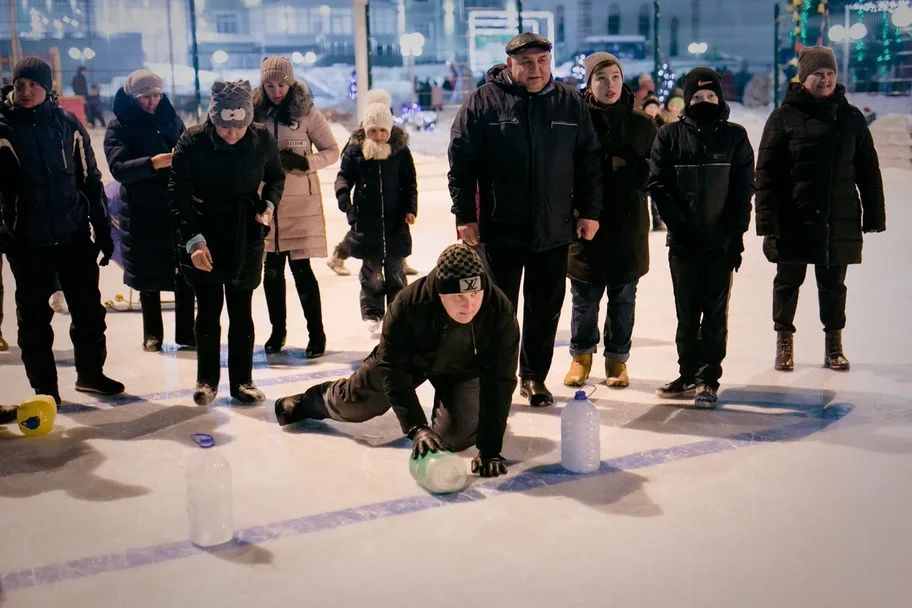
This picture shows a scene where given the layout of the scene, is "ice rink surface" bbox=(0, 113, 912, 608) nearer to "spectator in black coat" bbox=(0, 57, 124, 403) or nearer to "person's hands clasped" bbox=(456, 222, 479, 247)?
"spectator in black coat" bbox=(0, 57, 124, 403)

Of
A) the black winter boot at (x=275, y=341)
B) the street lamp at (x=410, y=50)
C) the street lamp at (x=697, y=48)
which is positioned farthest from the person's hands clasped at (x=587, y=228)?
the street lamp at (x=697, y=48)

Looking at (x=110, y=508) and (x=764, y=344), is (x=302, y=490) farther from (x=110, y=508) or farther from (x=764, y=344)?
(x=764, y=344)

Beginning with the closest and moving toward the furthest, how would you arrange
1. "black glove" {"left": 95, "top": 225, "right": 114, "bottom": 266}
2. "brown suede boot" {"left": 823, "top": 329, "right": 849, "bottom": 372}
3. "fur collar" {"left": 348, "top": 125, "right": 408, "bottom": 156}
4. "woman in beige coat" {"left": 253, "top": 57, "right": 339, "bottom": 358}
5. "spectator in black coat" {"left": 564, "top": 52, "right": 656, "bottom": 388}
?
"spectator in black coat" {"left": 564, "top": 52, "right": 656, "bottom": 388} < "black glove" {"left": 95, "top": 225, "right": 114, "bottom": 266} < "brown suede boot" {"left": 823, "top": 329, "right": 849, "bottom": 372} < "woman in beige coat" {"left": 253, "top": 57, "right": 339, "bottom": 358} < "fur collar" {"left": 348, "top": 125, "right": 408, "bottom": 156}

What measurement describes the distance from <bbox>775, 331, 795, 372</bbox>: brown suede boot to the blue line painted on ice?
665mm

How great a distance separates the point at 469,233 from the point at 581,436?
1.08 meters

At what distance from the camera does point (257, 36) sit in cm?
1512

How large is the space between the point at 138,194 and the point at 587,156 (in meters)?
2.30

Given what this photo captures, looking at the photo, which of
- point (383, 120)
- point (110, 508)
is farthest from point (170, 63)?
point (110, 508)

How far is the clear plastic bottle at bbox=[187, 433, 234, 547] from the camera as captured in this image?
3191mm

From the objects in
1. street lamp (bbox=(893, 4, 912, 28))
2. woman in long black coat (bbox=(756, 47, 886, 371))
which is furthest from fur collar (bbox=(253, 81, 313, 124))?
street lamp (bbox=(893, 4, 912, 28))

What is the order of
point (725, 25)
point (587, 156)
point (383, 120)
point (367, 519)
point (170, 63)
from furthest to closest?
point (725, 25) → point (170, 63) → point (383, 120) → point (587, 156) → point (367, 519)

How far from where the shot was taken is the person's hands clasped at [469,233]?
445cm

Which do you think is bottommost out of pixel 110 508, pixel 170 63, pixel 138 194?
pixel 110 508

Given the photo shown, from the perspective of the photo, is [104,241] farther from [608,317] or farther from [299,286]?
[608,317]
